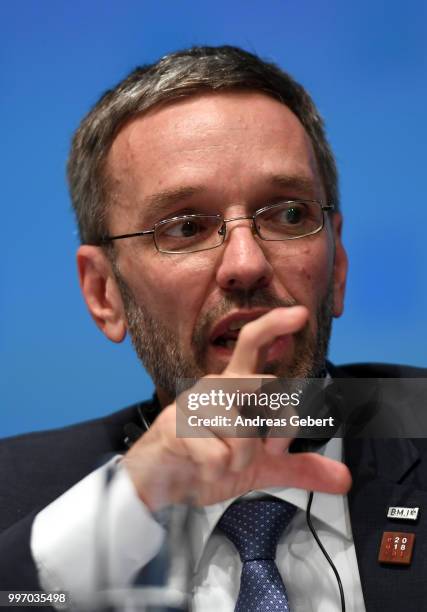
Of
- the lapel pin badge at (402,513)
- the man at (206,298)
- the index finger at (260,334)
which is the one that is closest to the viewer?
the index finger at (260,334)

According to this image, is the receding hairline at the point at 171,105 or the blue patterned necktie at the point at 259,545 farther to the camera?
the receding hairline at the point at 171,105

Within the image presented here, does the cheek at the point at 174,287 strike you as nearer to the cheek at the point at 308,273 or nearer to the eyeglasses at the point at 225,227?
the eyeglasses at the point at 225,227

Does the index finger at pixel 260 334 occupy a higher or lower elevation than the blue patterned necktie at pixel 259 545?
higher

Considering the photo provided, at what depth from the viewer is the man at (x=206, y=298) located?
1.24 m

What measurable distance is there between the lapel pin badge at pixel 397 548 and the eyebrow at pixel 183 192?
0.72 m

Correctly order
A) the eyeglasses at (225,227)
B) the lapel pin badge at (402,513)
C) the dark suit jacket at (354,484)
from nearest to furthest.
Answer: the dark suit jacket at (354,484) → the lapel pin badge at (402,513) → the eyeglasses at (225,227)

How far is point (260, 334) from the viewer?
1.04 meters

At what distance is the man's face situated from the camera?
1546mm

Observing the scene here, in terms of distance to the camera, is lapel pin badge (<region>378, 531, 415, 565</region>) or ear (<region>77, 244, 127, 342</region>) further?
ear (<region>77, 244, 127, 342</region>)

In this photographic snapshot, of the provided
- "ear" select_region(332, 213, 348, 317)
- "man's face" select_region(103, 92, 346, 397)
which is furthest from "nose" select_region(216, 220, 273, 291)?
"ear" select_region(332, 213, 348, 317)

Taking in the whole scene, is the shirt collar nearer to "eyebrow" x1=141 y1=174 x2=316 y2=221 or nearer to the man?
the man

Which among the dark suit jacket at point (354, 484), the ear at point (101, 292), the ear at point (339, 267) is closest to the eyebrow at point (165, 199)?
the ear at point (101, 292)

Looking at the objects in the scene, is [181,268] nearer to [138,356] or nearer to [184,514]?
[138,356]

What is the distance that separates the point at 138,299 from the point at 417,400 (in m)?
0.63
